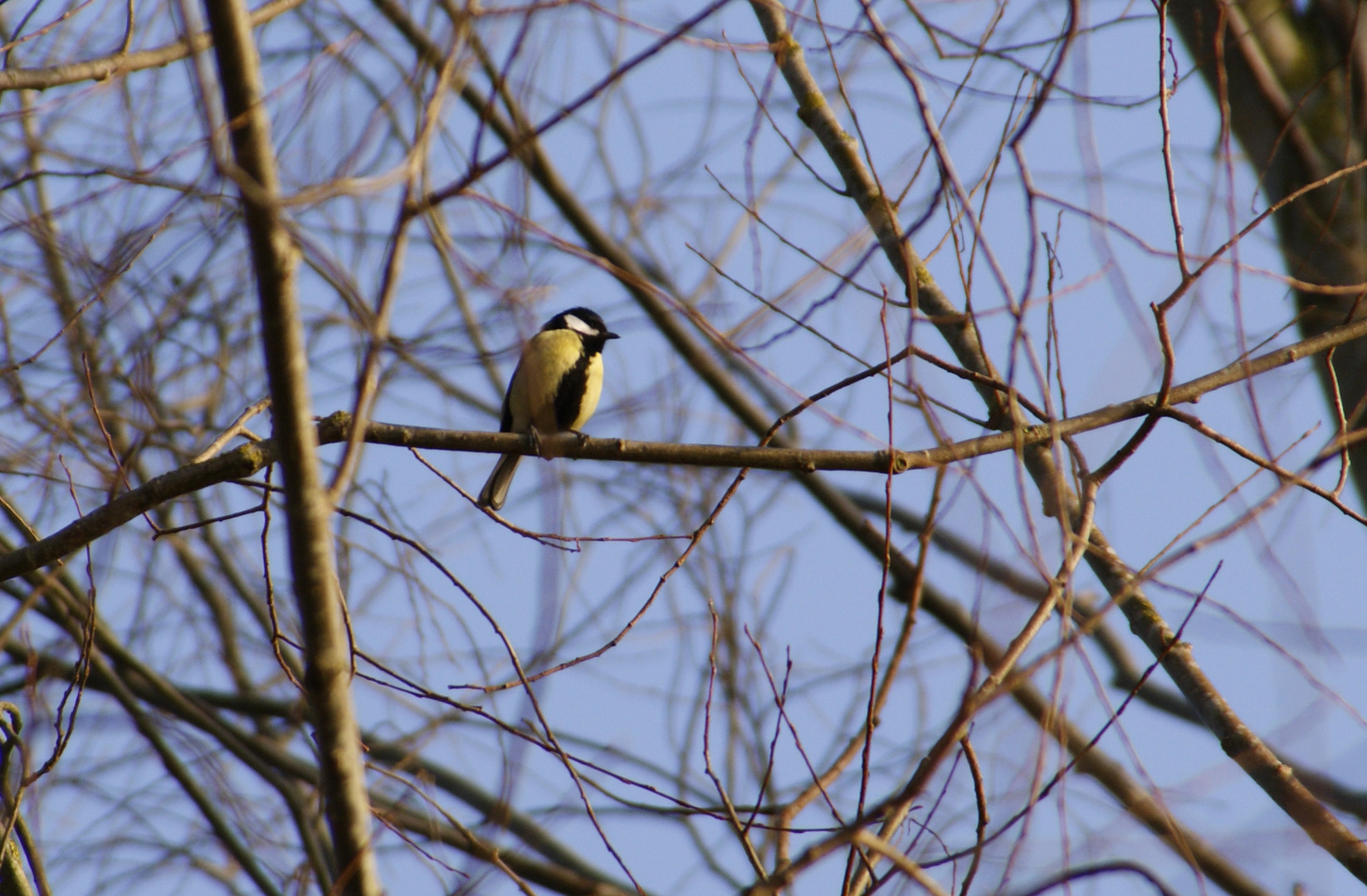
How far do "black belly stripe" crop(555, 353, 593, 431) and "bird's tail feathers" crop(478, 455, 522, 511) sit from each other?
24 centimetres

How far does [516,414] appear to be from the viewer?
4.46m

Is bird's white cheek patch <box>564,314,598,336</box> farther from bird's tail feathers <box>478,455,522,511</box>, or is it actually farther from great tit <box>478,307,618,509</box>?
bird's tail feathers <box>478,455,522,511</box>

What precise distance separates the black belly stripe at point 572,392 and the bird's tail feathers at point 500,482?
24 centimetres

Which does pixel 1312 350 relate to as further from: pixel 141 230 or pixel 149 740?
pixel 149 740

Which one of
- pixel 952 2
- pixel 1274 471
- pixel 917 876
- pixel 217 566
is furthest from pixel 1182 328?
pixel 217 566

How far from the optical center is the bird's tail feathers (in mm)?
4430

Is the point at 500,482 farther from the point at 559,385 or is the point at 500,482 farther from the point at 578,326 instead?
the point at 578,326

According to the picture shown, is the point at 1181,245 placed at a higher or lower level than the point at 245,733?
lower

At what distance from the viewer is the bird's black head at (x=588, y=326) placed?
15.0 ft

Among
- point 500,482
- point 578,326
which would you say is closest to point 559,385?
point 500,482

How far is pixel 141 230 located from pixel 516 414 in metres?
2.25

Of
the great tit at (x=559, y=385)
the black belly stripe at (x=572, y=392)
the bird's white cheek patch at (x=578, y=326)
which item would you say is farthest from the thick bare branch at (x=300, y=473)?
the bird's white cheek patch at (x=578, y=326)

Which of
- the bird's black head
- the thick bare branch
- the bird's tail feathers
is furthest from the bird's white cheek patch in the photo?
the thick bare branch

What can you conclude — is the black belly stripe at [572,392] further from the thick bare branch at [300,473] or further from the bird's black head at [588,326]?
the thick bare branch at [300,473]
